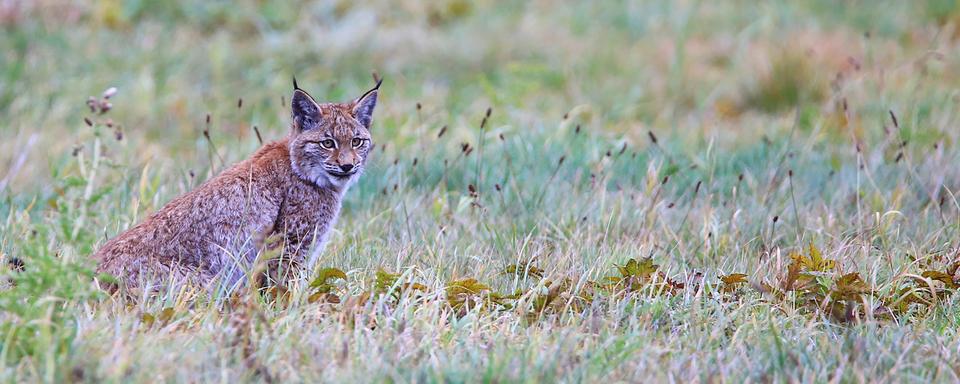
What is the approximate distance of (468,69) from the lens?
35.8 ft

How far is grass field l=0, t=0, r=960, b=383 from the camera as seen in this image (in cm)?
398

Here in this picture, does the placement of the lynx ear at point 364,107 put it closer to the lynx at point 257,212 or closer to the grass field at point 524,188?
the lynx at point 257,212

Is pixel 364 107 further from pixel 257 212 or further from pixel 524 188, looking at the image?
pixel 524 188

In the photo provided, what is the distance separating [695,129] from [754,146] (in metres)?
0.96

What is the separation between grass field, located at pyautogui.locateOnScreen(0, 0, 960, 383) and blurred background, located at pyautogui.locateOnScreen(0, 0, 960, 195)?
0.13 ft

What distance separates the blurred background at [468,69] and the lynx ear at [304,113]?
1.90 meters

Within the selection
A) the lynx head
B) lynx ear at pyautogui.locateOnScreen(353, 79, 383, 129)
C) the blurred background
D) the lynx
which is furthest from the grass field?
lynx ear at pyautogui.locateOnScreen(353, 79, 383, 129)

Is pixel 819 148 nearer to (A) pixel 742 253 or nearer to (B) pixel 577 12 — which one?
(A) pixel 742 253

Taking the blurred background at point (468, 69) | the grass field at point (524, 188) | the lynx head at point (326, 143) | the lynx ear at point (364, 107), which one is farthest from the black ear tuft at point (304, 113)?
the blurred background at point (468, 69)

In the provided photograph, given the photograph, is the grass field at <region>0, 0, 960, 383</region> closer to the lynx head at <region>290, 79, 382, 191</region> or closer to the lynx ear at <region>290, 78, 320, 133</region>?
the lynx head at <region>290, 79, 382, 191</region>

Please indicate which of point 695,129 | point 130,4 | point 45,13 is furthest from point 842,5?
point 45,13

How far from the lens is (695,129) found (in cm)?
892

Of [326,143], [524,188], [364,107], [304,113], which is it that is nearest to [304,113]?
[304,113]

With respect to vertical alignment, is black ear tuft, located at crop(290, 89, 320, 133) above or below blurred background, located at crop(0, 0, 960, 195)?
above
